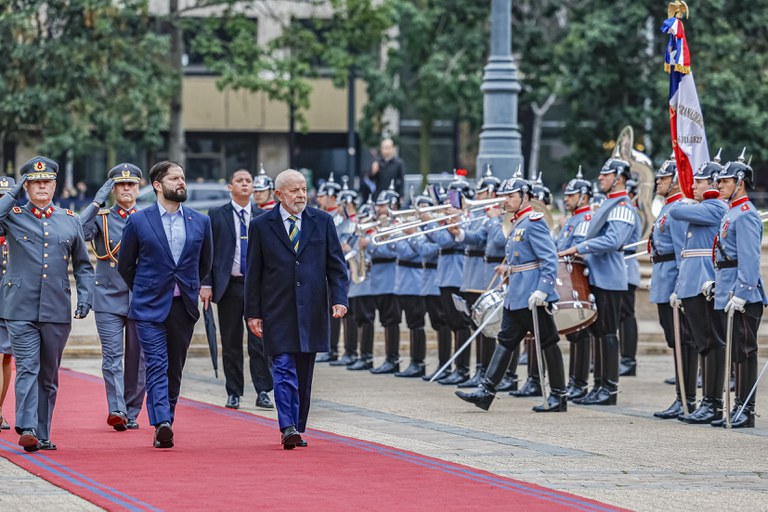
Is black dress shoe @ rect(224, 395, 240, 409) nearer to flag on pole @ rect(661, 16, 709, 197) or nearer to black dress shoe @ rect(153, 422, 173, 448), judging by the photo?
black dress shoe @ rect(153, 422, 173, 448)

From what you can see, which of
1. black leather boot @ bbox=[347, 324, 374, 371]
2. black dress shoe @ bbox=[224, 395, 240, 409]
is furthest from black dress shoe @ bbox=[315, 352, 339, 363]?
black dress shoe @ bbox=[224, 395, 240, 409]

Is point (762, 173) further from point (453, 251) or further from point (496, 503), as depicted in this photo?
point (496, 503)

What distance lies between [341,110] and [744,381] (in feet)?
121

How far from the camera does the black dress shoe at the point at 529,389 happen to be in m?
15.8

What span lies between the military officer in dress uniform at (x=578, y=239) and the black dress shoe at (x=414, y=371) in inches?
107

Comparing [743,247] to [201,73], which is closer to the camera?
[743,247]

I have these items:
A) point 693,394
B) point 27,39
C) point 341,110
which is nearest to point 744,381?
point 693,394

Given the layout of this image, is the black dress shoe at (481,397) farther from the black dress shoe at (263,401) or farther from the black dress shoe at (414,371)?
the black dress shoe at (414,371)

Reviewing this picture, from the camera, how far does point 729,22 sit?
Answer: 33969 millimetres

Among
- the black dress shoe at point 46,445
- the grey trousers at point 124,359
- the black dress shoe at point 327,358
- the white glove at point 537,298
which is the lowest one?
the black dress shoe at point 327,358

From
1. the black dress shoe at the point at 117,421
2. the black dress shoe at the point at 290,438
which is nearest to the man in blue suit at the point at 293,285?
the black dress shoe at the point at 290,438

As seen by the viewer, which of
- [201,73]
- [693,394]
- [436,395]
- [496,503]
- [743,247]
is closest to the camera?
[496,503]

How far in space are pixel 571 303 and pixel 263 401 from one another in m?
2.76

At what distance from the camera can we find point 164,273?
11.5m
